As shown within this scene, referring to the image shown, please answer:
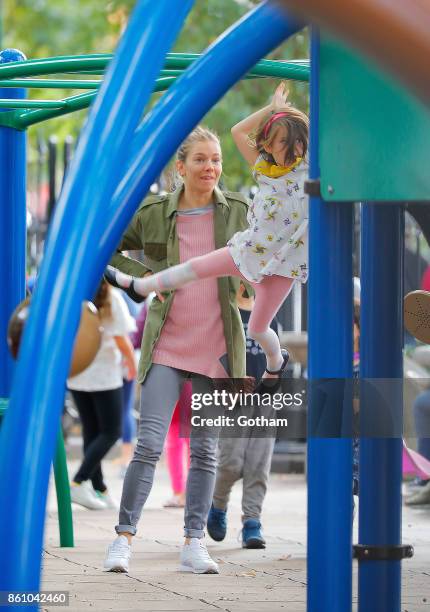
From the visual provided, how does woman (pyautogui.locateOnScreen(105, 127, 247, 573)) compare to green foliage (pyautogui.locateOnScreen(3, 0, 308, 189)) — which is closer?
woman (pyautogui.locateOnScreen(105, 127, 247, 573))

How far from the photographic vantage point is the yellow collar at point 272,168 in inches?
168

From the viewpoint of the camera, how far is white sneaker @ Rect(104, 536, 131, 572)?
4.73 meters

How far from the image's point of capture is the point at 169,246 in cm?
484

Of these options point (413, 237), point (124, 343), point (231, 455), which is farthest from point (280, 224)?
point (413, 237)

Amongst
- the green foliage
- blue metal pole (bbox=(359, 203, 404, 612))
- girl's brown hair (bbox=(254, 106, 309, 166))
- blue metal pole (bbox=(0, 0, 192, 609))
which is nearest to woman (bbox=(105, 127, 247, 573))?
girl's brown hair (bbox=(254, 106, 309, 166))

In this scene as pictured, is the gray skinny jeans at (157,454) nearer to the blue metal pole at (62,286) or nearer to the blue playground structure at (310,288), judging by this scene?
the blue playground structure at (310,288)

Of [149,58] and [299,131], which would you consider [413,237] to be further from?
[149,58]

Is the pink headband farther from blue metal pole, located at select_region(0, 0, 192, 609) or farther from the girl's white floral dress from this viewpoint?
blue metal pole, located at select_region(0, 0, 192, 609)

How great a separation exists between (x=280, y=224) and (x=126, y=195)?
5.00ft

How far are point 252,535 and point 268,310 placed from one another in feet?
5.34

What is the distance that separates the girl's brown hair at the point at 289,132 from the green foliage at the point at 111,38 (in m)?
2.17

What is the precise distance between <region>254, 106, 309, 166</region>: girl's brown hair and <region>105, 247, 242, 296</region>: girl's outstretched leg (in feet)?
1.57

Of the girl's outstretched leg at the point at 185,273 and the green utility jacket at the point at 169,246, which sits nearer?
the girl's outstretched leg at the point at 185,273

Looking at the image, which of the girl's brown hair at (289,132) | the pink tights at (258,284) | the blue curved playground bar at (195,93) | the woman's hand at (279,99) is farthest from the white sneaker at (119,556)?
the blue curved playground bar at (195,93)
